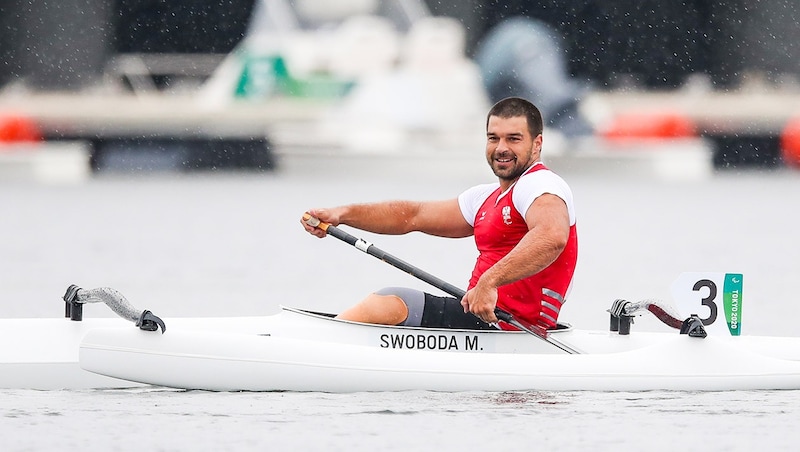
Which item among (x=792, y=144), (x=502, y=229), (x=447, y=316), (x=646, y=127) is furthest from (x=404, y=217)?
(x=792, y=144)

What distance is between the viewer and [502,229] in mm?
7844

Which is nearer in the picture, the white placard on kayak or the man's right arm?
the man's right arm

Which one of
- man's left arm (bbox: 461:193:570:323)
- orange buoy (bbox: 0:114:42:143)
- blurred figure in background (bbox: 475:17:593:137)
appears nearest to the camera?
man's left arm (bbox: 461:193:570:323)

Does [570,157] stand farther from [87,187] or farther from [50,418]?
[50,418]

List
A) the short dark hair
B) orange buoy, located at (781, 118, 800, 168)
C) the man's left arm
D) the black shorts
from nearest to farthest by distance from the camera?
1. the man's left arm
2. the short dark hair
3. the black shorts
4. orange buoy, located at (781, 118, 800, 168)

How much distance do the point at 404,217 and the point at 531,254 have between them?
1.07 m

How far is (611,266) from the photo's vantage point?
1681 cm

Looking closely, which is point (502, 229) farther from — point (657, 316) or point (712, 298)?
point (712, 298)

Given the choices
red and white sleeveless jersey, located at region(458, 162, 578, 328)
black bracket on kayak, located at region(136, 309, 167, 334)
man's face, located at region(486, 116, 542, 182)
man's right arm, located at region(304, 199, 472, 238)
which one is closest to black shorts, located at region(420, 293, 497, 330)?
red and white sleeveless jersey, located at region(458, 162, 578, 328)

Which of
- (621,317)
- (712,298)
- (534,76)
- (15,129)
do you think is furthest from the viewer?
(534,76)

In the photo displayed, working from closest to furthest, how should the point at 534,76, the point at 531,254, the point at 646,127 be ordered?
the point at 531,254 → the point at 534,76 → the point at 646,127

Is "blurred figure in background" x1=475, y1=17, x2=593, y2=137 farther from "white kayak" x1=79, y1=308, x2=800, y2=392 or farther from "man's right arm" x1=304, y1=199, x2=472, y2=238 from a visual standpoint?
"white kayak" x1=79, y1=308, x2=800, y2=392

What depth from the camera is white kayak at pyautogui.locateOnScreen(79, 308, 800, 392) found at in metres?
7.84

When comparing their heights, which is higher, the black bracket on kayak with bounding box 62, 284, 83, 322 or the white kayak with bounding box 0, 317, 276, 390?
the black bracket on kayak with bounding box 62, 284, 83, 322
